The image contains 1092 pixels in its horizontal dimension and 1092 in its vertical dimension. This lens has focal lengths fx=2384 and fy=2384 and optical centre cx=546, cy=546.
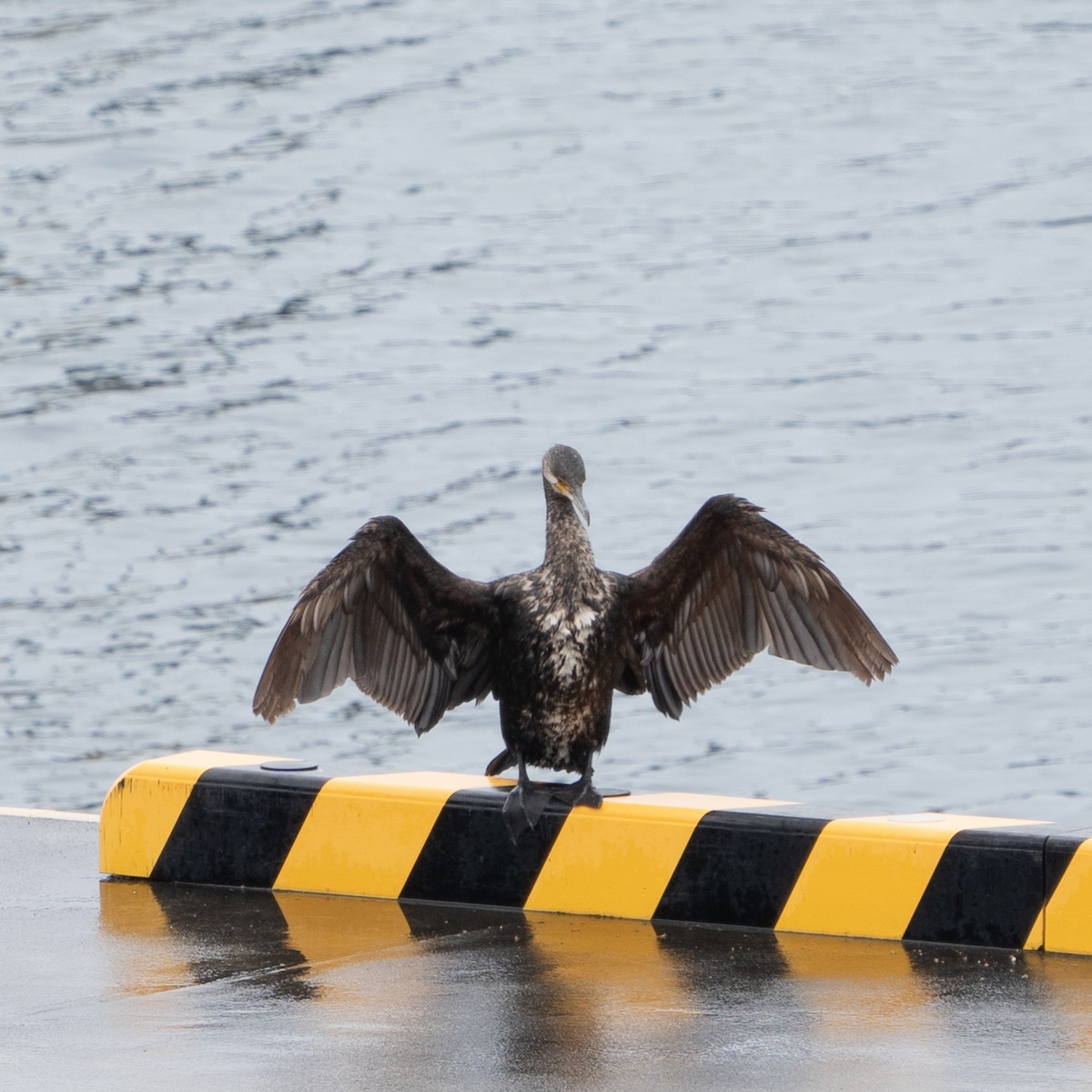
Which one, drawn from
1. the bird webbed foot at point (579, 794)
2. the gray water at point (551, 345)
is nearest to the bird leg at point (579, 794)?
the bird webbed foot at point (579, 794)

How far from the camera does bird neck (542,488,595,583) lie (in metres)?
5.81

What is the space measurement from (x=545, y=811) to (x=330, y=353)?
→ 11.0 m

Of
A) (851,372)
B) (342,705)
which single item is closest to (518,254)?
(851,372)

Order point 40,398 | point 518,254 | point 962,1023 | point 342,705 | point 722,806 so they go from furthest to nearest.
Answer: point 518,254 < point 40,398 < point 342,705 < point 722,806 < point 962,1023

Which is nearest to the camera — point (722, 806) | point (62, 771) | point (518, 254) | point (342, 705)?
point (722, 806)

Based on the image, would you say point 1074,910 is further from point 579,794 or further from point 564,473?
point 564,473

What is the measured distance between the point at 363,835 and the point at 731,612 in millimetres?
1117

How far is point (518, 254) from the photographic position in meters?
18.7

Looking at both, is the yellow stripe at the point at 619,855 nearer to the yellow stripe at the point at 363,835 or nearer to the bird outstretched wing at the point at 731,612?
the yellow stripe at the point at 363,835

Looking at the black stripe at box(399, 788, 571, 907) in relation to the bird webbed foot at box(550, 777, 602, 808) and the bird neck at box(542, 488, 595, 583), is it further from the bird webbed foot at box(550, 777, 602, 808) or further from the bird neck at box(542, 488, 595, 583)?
the bird neck at box(542, 488, 595, 583)

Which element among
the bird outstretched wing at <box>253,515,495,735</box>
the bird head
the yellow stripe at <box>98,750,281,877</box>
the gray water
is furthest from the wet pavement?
the gray water

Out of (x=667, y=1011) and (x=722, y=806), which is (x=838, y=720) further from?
(x=667, y=1011)

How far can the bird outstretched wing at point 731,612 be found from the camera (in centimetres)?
565

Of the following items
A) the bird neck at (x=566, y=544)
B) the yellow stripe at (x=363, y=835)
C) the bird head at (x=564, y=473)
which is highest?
the bird head at (x=564, y=473)
